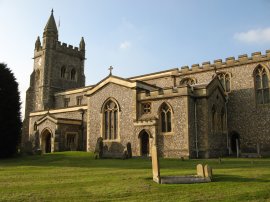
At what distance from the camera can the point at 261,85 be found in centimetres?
2984

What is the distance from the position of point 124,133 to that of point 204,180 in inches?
678

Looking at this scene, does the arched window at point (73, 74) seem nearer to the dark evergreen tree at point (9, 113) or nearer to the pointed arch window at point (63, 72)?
the pointed arch window at point (63, 72)

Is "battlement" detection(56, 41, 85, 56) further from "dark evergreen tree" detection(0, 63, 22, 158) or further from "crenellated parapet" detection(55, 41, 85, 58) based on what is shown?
"dark evergreen tree" detection(0, 63, 22, 158)

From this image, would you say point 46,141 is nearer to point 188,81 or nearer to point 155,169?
point 188,81

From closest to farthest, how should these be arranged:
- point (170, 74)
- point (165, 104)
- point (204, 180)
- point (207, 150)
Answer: point (204, 180) → point (207, 150) → point (165, 104) → point (170, 74)

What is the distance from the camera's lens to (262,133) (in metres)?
28.7

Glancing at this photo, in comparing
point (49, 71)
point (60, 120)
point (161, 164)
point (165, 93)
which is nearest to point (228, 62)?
point (165, 93)

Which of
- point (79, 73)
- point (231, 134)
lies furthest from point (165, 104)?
point (79, 73)

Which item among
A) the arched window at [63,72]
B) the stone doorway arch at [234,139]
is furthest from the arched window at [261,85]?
the arched window at [63,72]

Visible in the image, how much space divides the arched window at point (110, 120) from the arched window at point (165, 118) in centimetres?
508

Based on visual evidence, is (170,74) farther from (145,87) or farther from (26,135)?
(26,135)

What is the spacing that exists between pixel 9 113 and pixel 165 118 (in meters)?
16.3

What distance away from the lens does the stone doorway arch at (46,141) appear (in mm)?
34656

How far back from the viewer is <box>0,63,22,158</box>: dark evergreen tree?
29.8m
